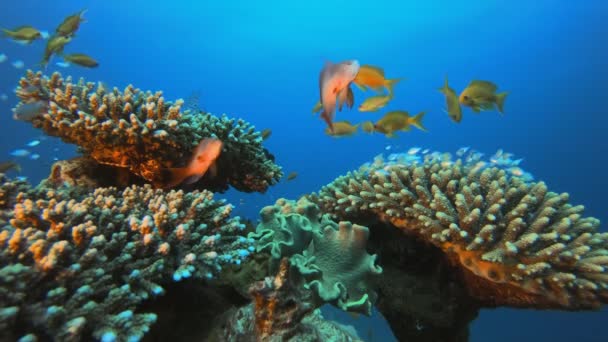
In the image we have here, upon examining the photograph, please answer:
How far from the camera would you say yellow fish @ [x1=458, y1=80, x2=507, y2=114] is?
467 centimetres

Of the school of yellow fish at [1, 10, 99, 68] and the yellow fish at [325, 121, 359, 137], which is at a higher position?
the school of yellow fish at [1, 10, 99, 68]

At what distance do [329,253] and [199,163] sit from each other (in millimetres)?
1538

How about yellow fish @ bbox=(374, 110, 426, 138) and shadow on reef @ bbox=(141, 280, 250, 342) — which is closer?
shadow on reef @ bbox=(141, 280, 250, 342)

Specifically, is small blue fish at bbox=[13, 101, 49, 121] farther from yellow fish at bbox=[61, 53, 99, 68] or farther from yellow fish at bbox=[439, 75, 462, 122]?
yellow fish at bbox=[439, 75, 462, 122]

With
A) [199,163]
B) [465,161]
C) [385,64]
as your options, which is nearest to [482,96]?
[465,161]

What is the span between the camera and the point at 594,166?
178 feet

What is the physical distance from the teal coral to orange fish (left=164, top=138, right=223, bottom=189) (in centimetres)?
74

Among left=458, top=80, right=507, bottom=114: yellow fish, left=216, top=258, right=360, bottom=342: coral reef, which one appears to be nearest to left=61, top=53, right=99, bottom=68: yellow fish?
left=216, top=258, right=360, bottom=342: coral reef

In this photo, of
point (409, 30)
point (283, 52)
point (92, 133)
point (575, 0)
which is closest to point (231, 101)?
point (283, 52)

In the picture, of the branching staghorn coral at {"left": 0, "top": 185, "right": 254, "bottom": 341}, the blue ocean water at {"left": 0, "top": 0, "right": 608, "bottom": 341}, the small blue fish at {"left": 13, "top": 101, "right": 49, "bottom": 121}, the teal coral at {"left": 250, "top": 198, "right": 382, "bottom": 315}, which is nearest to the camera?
the branching staghorn coral at {"left": 0, "top": 185, "right": 254, "bottom": 341}

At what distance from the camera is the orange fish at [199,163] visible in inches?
119

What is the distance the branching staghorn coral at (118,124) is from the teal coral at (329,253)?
1.39 metres

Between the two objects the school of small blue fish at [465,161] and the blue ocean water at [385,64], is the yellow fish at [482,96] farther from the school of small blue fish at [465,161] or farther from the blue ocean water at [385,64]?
the blue ocean water at [385,64]

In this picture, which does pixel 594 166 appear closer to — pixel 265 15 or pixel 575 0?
pixel 575 0
